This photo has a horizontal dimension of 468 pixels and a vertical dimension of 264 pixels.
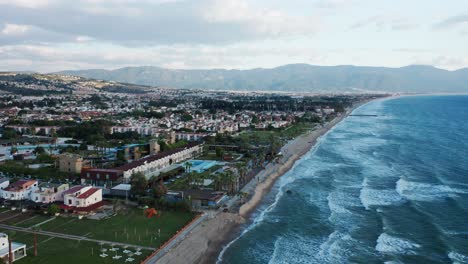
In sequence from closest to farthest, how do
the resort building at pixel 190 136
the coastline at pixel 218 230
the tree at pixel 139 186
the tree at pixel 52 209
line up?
1. the coastline at pixel 218 230
2. the tree at pixel 52 209
3. the tree at pixel 139 186
4. the resort building at pixel 190 136

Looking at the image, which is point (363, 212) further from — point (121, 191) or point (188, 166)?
point (188, 166)

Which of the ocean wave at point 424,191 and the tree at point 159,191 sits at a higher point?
the tree at point 159,191

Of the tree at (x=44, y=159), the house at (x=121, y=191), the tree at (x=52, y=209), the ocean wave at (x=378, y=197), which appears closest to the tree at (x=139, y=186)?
the house at (x=121, y=191)

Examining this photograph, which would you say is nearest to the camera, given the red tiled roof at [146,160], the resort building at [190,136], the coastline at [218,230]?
the coastline at [218,230]

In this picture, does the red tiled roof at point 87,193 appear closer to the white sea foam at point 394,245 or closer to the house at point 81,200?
the house at point 81,200

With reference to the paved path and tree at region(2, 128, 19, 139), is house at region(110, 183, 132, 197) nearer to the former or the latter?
the paved path

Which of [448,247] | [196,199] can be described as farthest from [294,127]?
[448,247]

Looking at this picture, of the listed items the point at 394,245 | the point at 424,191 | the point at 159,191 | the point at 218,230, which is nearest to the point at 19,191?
the point at 159,191

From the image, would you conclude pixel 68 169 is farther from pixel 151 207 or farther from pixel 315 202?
pixel 315 202
